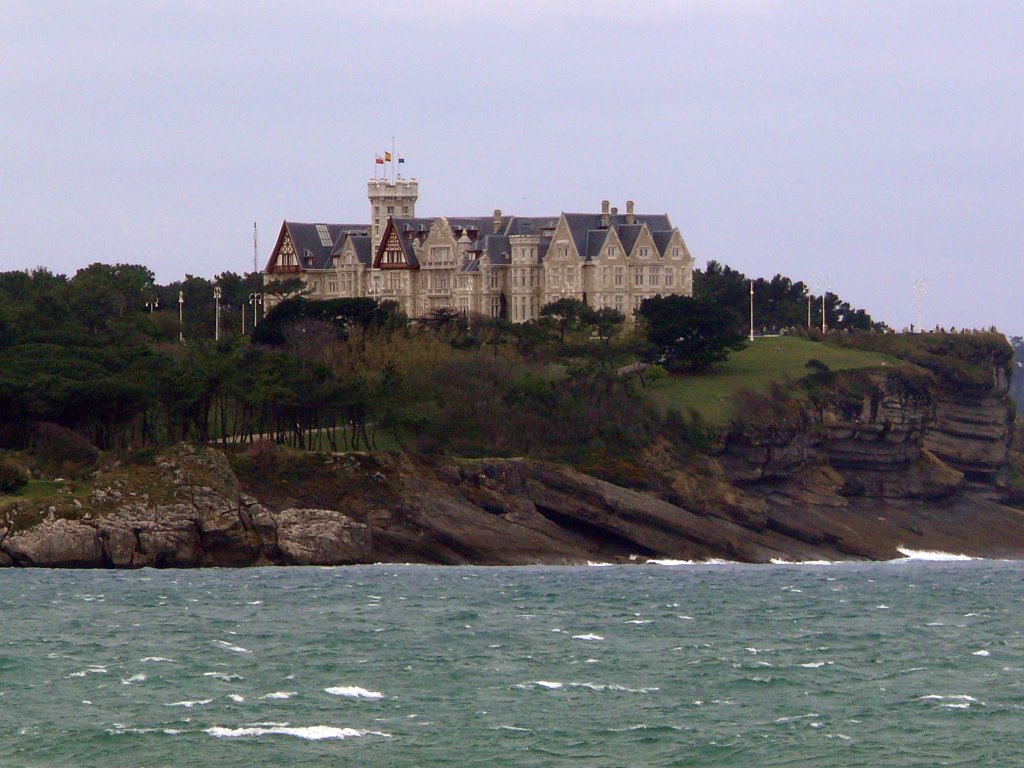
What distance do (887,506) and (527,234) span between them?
4500cm

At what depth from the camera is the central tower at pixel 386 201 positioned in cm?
16712

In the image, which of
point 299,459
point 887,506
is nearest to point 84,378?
point 299,459

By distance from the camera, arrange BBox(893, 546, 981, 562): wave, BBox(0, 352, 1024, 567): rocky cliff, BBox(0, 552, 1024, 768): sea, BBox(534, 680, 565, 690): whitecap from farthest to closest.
Answer: BBox(893, 546, 981, 562): wave
BBox(0, 352, 1024, 567): rocky cliff
BBox(534, 680, 565, 690): whitecap
BBox(0, 552, 1024, 768): sea

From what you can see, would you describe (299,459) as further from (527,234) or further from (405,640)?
(527,234)

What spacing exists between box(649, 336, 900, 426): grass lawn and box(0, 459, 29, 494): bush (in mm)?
45780

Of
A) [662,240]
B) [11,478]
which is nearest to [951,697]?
[11,478]

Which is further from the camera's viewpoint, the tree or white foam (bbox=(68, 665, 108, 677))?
the tree

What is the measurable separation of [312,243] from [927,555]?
7264cm

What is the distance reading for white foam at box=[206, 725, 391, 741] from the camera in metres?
36.9

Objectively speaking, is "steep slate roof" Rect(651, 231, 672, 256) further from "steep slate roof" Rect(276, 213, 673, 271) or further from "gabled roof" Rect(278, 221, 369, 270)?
"gabled roof" Rect(278, 221, 369, 270)

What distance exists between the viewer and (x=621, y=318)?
143500mm

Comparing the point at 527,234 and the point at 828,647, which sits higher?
the point at 527,234

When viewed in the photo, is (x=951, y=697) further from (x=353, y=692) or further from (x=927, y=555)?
(x=927, y=555)

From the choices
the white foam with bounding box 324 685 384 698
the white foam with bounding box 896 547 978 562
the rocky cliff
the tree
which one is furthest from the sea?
the tree
